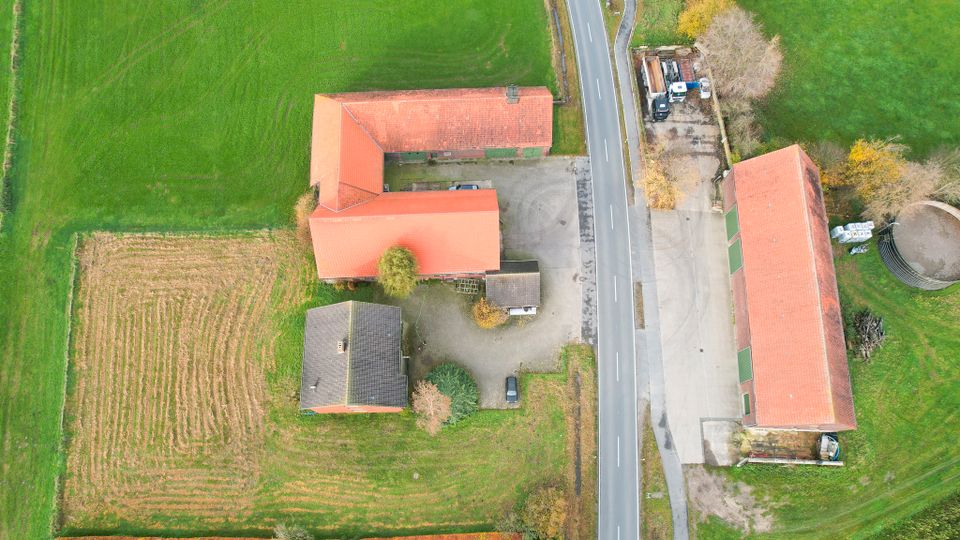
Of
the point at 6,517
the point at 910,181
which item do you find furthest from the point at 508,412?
the point at 6,517

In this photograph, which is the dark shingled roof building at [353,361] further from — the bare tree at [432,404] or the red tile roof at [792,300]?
the red tile roof at [792,300]

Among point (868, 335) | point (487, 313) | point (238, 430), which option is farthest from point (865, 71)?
point (238, 430)

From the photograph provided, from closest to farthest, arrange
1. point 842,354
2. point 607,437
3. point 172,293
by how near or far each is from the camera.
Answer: point 842,354 → point 607,437 → point 172,293

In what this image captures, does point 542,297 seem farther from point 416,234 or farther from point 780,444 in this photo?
point 780,444

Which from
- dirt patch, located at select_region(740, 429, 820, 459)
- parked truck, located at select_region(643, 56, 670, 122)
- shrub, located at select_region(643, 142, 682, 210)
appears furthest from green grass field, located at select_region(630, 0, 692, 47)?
dirt patch, located at select_region(740, 429, 820, 459)

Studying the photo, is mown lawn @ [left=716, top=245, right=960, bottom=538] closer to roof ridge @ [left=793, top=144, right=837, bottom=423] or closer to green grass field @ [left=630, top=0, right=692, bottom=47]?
roof ridge @ [left=793, top=144, right=837, bottom=423]

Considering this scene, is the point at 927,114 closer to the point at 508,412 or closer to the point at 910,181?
the point at 910,181
